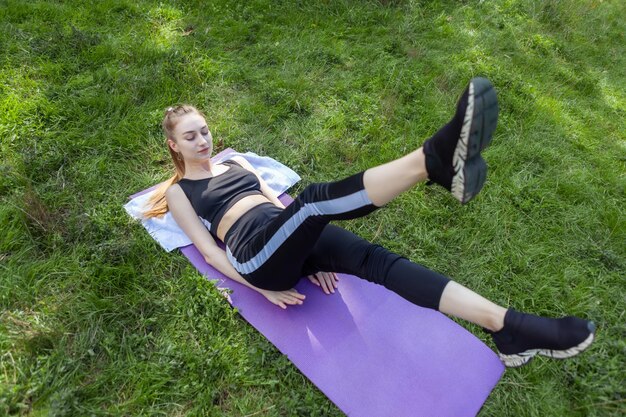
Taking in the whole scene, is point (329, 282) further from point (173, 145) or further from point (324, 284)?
point (173, 145)

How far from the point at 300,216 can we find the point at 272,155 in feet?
6.94

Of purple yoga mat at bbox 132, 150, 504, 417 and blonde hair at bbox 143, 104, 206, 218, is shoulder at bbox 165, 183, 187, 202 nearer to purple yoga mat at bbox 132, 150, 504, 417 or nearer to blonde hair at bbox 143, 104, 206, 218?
blonde hair at bbox 143, 104, 206, 218

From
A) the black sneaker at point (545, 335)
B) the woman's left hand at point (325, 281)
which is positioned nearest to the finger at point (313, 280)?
the woman's left hand at point (325, 281)

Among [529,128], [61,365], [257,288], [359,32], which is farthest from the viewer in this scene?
[359,32]

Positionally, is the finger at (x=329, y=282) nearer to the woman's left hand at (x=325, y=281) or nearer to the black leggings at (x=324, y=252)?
the woman's left hand at (x=325, y=281)

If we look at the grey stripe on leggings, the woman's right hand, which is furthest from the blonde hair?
the woman's right hand

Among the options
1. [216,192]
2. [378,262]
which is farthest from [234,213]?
[378,262]

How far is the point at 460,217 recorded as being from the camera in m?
3.78

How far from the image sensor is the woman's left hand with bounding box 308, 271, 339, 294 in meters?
3.09

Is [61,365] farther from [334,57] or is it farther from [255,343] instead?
[334,57]

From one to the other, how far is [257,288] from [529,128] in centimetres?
378

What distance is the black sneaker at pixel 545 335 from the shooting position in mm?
1999

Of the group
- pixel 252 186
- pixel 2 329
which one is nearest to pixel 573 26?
pixel 252 186

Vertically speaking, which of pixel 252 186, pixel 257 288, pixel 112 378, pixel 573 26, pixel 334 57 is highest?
pixel 573 26
